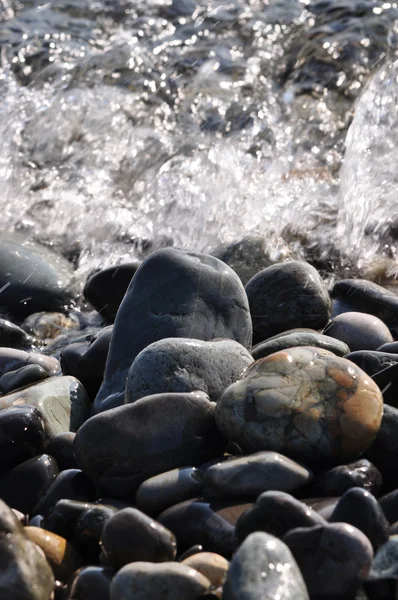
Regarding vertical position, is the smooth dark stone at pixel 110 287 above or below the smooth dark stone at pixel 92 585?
below

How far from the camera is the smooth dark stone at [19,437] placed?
8.13 ft

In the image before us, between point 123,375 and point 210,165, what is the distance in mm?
3538

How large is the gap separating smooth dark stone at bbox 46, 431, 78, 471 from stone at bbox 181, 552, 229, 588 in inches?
29.0

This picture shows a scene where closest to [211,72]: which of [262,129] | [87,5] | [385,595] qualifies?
[262,129]

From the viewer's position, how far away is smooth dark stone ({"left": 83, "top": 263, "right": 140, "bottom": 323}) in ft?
13.5

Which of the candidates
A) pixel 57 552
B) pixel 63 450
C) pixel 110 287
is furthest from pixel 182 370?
pixel 110 287

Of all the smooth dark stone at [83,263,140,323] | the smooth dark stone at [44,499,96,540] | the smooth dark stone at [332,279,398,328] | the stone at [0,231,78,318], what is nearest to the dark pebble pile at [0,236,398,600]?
the smooth dark stone at [44,499,96,540]

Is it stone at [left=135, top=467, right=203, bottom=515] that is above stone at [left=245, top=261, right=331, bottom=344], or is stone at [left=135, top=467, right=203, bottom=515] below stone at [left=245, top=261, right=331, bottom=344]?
above

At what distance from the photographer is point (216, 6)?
924cm

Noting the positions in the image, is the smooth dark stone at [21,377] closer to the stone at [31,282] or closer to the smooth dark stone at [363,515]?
the stone at [31,282]

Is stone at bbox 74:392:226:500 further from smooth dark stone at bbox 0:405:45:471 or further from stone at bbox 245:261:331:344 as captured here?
stone at bbox 245:261:331:344

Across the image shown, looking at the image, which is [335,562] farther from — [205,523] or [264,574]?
[205,523]

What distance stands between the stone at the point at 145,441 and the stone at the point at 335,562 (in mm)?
591

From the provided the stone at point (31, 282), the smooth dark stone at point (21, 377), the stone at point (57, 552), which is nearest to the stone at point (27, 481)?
the stone at point (57, 552)
